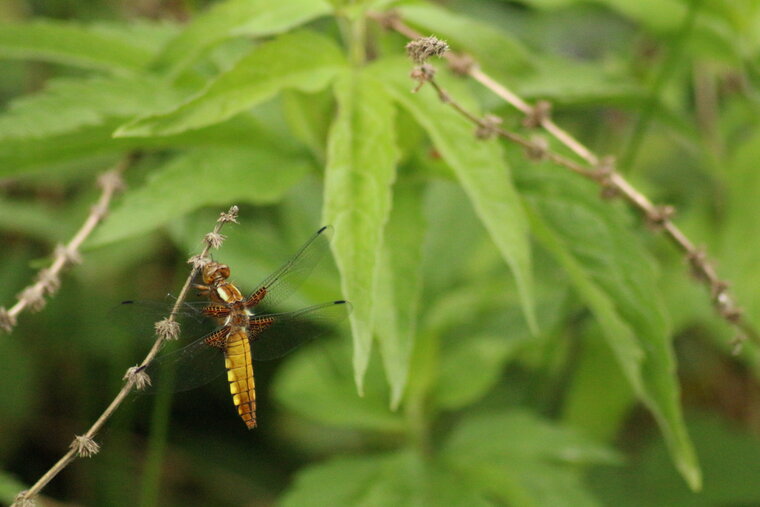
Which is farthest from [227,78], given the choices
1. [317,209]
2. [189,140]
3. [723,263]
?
[723,263]

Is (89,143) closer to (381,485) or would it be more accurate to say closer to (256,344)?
(256,344)

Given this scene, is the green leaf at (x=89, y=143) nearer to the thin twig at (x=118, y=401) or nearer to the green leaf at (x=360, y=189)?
the green leaf at (x=360, y=189)

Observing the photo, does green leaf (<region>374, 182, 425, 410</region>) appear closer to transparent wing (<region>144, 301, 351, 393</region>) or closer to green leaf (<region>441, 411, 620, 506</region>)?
transparent wing (<region>144, 301, 351, 393</region>)

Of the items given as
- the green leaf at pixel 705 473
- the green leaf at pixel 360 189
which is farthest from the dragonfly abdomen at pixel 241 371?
the green leaf at pixel 705 473

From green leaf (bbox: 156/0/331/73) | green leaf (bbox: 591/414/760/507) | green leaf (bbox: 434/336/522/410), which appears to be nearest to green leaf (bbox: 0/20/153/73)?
green leaf (bbox: 156/0/331/73)

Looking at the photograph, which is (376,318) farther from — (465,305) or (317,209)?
(317,209)

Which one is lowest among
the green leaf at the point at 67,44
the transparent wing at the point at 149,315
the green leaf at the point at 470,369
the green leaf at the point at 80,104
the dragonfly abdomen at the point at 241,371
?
the green leaf at the point at 470,369

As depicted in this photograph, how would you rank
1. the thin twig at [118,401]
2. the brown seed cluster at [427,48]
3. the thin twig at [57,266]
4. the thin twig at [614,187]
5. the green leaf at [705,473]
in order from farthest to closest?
the green leaf at [705,473], the thin twig at [614,187], the thin twig at [57,266], the brown seed cluster at [427,48], the thin twig at [118,401]
